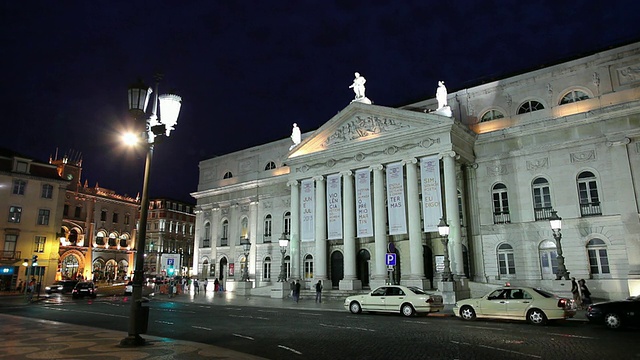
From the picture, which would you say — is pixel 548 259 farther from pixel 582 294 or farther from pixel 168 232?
pixel 168 232

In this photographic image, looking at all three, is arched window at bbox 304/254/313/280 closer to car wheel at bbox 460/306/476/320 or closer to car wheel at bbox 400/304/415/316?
car wheel at bbox 400/304/415/316

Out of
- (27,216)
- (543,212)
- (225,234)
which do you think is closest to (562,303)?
(543,212)

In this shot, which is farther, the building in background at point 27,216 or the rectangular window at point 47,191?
the rectangular window at point 47,191

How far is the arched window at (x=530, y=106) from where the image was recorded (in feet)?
103

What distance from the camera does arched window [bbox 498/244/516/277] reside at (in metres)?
29.5

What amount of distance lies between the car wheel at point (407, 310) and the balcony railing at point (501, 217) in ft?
49.1

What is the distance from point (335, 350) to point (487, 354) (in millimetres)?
3408

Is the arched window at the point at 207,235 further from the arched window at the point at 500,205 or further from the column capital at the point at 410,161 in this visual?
the arched window at the point at 500,205

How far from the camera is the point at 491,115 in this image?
109 ft

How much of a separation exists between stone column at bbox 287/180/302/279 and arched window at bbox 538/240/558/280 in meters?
18.6

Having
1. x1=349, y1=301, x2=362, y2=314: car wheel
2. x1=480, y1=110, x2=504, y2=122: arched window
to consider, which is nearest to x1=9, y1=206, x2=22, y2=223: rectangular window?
x1=349, y1=301, x2=362, y2=314: car wheel

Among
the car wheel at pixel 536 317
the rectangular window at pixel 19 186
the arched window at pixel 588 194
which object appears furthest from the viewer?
the rectangular window at pixel 19 186

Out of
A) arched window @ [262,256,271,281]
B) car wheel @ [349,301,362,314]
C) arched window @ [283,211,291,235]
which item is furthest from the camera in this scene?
arched window @ [262,256,271,281]

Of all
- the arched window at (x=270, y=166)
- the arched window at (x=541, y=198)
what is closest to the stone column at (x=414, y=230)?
the arched window at (x=541, y=198)
